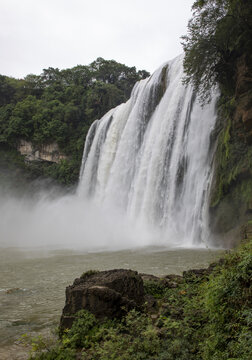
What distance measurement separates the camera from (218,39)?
478 inches

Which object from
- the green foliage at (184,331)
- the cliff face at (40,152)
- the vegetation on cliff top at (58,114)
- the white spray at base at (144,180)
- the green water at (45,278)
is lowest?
the green water at (45,278)

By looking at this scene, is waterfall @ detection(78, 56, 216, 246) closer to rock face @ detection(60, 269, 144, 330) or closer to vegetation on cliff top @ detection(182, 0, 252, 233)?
vegetation on cliff top @ detection(182, 0, 252, 233)

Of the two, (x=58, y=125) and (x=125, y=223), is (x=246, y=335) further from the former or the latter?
(x=58, y=125)

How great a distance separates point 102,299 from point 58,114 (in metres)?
33.3

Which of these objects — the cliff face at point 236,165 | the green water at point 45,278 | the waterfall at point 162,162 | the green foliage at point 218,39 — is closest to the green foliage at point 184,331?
the green water at point 45,278

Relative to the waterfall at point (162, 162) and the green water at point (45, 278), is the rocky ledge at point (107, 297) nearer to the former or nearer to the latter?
the green water at point (45, 278)

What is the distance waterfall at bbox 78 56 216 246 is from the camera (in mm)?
14164

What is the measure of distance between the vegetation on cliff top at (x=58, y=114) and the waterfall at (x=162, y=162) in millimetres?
9337

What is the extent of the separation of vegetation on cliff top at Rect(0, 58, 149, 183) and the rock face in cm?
2823

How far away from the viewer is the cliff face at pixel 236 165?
1174 centimetres

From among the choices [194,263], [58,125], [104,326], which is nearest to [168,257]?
[194,263]

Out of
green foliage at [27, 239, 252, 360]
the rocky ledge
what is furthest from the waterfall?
green foliage at [27, 239, 252, 360]

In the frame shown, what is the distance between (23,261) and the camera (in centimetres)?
1070

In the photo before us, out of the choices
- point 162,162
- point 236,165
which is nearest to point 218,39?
point 236,165
